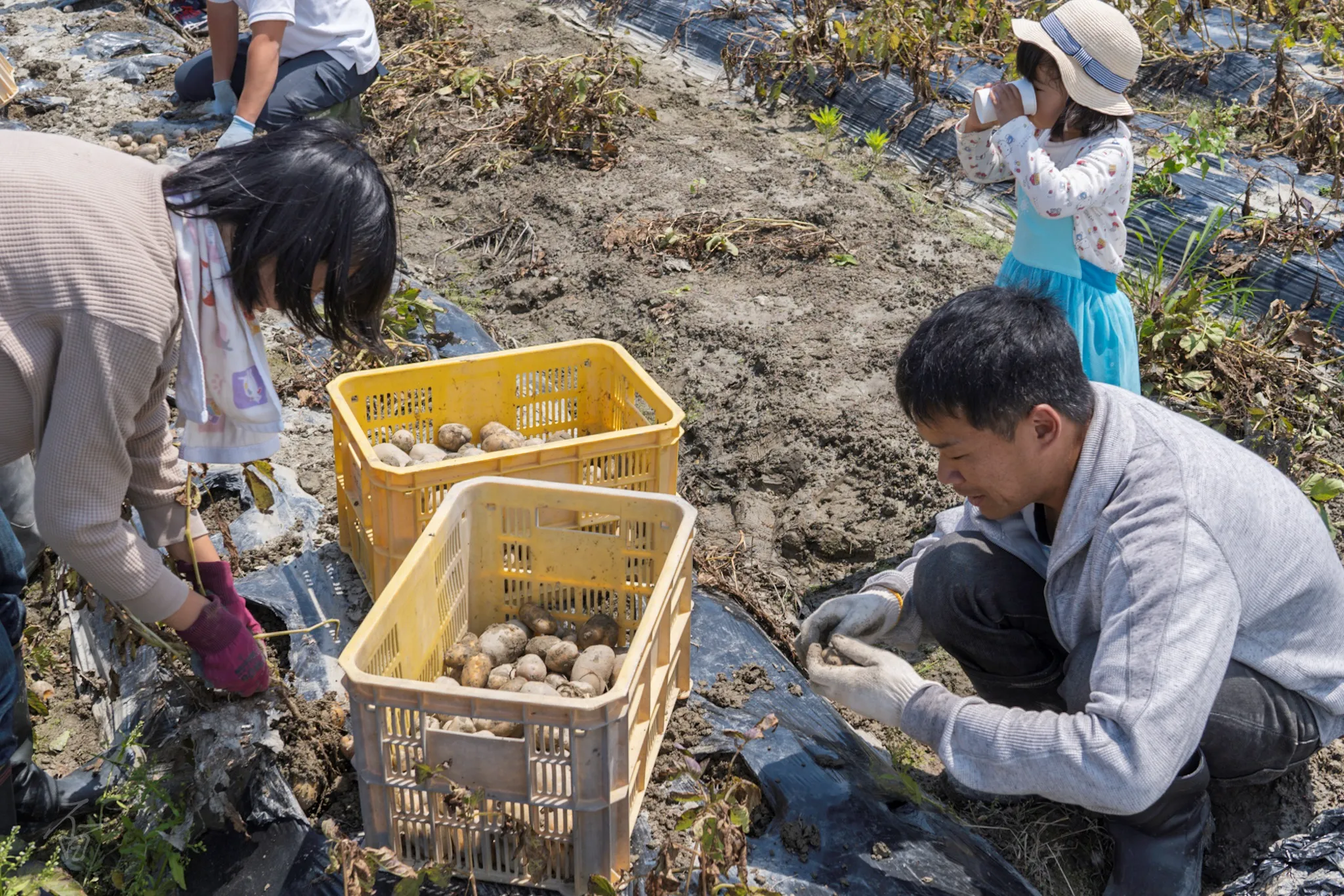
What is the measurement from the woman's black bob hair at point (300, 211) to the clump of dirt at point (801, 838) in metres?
1.06

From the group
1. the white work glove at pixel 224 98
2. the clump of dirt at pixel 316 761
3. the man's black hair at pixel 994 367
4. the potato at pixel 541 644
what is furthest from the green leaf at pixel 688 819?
the white work glove at pixel 224 98

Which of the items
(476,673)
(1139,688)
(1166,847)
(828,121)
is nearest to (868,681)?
(1139,688)

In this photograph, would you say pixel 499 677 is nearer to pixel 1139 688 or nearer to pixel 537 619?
pixel 537 619

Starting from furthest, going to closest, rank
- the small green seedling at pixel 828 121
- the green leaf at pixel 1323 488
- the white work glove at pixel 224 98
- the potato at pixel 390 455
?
the small green seedling at pixel 828 121, the white work glove at pixel 224 98, the green leaf at pixel 1323 488, the potato at pixel 390 455

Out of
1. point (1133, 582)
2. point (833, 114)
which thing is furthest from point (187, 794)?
point (833, 114)

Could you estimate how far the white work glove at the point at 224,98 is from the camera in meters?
4.93

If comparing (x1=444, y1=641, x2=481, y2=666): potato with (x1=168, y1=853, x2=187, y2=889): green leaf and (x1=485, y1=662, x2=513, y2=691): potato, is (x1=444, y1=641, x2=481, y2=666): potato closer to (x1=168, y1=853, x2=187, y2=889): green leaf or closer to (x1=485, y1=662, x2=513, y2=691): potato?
(x1=485, y1=662, x2=513, y2=691): potato

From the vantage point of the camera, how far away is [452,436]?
255 cm

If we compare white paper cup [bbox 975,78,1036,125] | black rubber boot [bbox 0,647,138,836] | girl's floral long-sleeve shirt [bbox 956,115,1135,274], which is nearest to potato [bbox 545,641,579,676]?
black rubber boot [bbox 0,647,138,836]

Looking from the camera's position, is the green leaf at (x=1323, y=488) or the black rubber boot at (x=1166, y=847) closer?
the black rubber boot at (x=1166, y=847)

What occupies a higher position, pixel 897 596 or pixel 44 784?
pixel 897 596

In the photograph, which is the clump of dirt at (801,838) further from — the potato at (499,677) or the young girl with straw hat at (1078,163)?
the young girl with straw hat at (1078,163)

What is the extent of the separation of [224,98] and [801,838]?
4.27m

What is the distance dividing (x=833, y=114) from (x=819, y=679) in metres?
3.70
